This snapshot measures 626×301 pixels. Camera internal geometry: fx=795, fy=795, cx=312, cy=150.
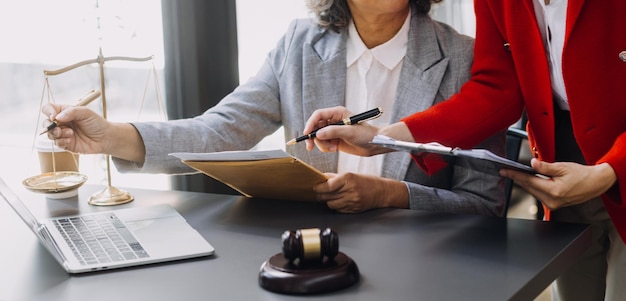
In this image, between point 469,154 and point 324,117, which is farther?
→ point 324,117

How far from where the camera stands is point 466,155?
1.38 m

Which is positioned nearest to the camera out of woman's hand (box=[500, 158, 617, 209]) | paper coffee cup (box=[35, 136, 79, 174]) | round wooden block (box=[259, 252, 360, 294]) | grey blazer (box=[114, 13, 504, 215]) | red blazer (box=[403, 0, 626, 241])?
round wooden block (box=[259, 252, 360, 294])

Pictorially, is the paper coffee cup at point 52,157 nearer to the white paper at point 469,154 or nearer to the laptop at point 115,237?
the laptop at point 115,237

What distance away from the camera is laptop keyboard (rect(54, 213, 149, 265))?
1421 millimetres

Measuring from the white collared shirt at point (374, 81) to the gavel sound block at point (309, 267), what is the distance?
0.78m

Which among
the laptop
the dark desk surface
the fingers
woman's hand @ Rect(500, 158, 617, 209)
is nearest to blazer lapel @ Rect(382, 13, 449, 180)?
the fingers

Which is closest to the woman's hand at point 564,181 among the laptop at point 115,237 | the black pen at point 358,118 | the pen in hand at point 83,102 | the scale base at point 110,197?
the black pen at point 358,118

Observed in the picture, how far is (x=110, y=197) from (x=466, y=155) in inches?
34.0

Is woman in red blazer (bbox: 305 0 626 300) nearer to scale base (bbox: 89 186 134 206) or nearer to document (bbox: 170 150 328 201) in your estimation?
document (bbox: 170 150 328 201)

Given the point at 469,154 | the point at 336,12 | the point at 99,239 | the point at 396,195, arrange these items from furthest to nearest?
the point at 336,12, the point at 396,195, the point at 99,239, the point at 469,154

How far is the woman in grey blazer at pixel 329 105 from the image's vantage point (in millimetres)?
1831

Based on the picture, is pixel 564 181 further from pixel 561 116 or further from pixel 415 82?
pixel 415 82

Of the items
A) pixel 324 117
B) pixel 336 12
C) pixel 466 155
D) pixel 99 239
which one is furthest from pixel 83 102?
pixel 466 155

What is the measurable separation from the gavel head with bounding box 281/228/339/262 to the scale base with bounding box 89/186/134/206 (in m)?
0.66
